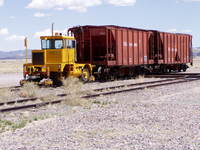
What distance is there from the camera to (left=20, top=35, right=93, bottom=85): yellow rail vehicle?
20.2m

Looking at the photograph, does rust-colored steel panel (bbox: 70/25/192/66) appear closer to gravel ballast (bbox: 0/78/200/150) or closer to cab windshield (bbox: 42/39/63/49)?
cab windshield (bbox: 42/39/63/49)

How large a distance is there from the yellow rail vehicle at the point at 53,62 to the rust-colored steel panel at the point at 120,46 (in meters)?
2.74

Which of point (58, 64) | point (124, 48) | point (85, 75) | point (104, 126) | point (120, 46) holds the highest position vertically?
point (120, 46)

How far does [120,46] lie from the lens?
81.1ft

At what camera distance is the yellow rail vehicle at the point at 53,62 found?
2020 centimetres

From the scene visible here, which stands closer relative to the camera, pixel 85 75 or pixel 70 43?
pixel 70 43

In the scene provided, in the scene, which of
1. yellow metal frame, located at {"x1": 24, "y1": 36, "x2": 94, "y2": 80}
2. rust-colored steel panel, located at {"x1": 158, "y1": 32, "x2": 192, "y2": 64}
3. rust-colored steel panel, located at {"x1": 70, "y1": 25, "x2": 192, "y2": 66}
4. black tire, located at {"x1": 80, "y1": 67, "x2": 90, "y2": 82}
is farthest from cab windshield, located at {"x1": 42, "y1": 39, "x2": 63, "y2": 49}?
rust-colored steel panel, located at {"x1": 158, "y1": 32, "x2": 192, "y2": 64}

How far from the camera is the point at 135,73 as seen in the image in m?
28.2

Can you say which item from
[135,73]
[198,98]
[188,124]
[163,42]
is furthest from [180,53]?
[188,124]

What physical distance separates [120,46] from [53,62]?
5.56m

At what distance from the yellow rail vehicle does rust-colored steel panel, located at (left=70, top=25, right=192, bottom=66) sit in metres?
2.74

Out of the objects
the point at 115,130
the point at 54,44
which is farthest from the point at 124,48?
the point at 115,130

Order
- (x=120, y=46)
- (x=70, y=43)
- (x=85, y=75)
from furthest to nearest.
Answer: (x=120, y=46) < (x=85, y=75) < (x=70, y=43)

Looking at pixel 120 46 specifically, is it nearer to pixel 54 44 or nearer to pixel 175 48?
pixel 54 44
